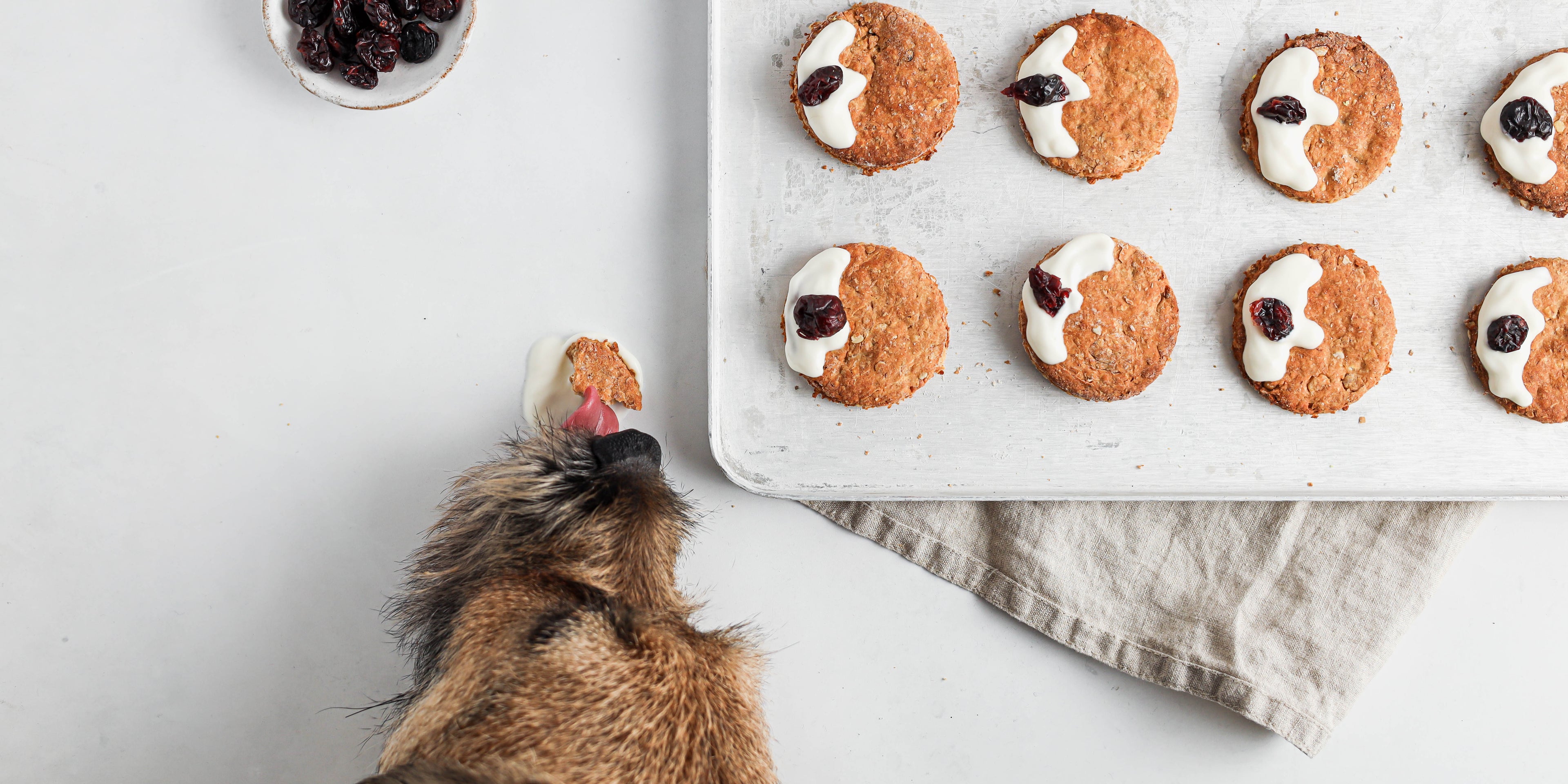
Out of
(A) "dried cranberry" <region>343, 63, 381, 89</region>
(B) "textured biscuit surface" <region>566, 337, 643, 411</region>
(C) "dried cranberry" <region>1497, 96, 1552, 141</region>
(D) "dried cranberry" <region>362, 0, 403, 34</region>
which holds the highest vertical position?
(C) "dried cranberry" <region>1497, 96, 1552, 141</region>

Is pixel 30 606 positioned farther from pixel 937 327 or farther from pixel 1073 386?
pixel 1073 386

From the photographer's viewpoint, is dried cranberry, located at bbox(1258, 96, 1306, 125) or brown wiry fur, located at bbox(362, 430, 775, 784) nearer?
brown wiry fur, located at bbox(362, 430, 775, 784)

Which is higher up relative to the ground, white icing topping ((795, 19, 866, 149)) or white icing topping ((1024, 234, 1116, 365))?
white icing topping ((795, 19, 866, 149))

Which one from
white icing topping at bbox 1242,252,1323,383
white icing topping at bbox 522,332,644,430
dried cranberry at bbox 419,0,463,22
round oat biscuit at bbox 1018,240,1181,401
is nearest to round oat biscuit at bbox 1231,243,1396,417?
white icing topping at bbox 1242,252,1323,383

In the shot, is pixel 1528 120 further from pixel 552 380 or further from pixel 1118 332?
pixel 552 380

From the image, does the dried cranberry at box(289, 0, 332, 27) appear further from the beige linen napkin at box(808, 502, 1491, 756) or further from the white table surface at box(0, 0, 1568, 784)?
the beige linen napkin at box(808, 502, 1491, 756)

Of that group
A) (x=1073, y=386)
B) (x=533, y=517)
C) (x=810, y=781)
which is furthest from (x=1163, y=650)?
(x=533, y=517)

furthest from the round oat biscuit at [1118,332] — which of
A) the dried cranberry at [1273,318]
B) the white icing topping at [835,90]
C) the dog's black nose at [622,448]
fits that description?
the dog's black nose at [622,448]
